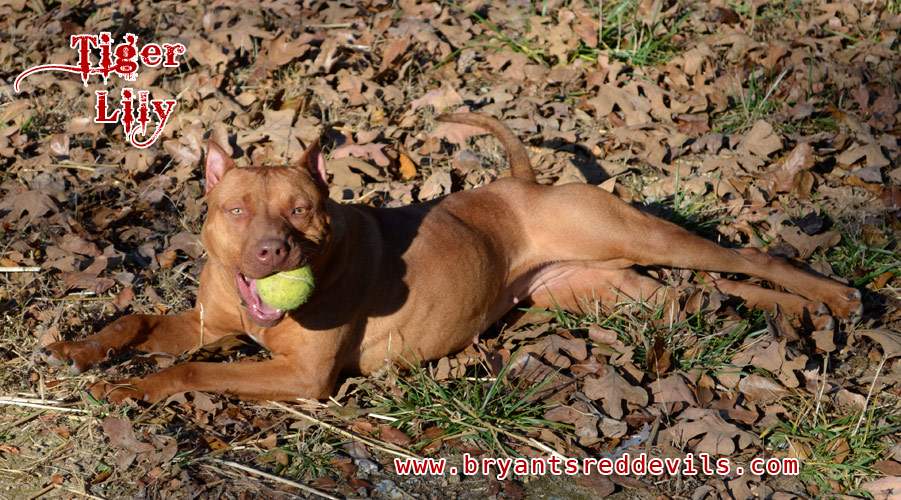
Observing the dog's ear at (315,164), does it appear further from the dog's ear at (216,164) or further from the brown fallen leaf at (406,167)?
the brown fallen leaf at (406,167)

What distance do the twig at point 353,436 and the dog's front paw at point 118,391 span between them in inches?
24.0

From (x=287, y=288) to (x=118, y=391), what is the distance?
94 centimetres

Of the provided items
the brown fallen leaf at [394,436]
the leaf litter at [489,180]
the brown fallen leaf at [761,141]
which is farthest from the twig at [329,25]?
the brown fallen leaf at [394,436]

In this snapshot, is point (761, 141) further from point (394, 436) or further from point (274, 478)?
point (274, 478)

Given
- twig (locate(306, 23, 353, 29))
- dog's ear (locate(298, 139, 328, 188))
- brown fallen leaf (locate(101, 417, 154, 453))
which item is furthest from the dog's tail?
brown fallen leaf (locate(101, 417, 154, 453))

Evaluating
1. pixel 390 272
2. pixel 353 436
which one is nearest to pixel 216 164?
pixel 390 272

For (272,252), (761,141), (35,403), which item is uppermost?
(272,252)

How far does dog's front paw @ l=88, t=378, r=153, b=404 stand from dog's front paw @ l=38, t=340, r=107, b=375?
0.21 m

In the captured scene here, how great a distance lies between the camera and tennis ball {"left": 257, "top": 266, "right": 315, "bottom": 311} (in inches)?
170

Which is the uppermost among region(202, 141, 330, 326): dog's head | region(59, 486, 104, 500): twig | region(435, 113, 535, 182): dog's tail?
region(202, 141, 330, 326): dog's head

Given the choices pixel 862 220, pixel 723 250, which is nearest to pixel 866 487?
pixel 723 250

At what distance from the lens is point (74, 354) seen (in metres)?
4.73

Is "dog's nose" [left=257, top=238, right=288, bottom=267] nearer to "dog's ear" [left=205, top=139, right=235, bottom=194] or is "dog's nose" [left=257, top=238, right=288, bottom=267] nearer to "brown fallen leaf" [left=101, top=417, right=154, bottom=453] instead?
"dog's ear" [left=205, top=139, right=235, bottom=194]

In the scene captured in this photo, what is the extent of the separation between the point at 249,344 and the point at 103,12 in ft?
14.1
